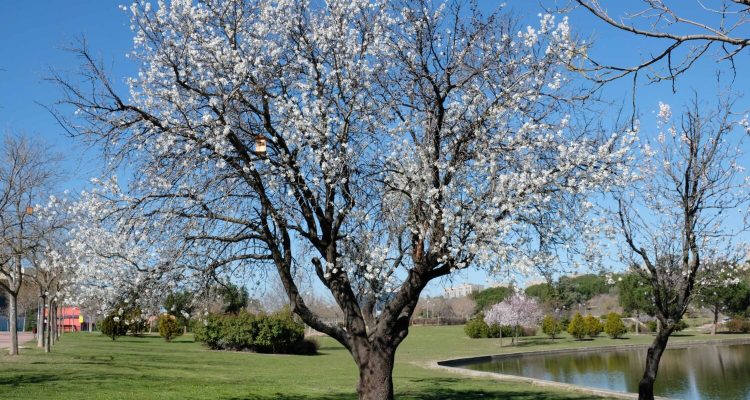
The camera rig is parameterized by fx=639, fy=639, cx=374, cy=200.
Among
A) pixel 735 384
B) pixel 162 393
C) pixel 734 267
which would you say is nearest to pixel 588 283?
pixel 735 384

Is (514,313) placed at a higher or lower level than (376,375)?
lower

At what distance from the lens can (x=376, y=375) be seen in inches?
395

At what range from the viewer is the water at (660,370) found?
21.1m

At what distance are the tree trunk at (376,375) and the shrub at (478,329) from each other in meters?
43.3

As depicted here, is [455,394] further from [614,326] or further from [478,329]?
[614,326]

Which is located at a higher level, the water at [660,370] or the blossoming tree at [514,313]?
the blossoming tree at [514,313]

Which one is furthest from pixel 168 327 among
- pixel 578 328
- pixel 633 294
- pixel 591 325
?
pixel 633 294

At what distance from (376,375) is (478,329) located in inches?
1724

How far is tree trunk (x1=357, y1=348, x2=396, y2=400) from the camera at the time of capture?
10.0 metres

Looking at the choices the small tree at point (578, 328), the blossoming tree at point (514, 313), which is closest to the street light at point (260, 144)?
the blossoming tree at point (514, 313)

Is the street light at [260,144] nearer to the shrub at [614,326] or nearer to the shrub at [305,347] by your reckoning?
the shrub at [305,347]

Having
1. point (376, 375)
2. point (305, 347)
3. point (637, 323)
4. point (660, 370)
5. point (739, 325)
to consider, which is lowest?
point (739, 325)

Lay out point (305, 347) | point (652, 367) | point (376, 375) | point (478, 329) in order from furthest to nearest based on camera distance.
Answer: point (478, 329) → point (305, 347) → point (652, 367) → point (376, 375)

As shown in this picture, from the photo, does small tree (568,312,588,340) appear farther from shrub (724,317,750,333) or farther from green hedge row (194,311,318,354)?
green hedge row (194,311,318,354)
